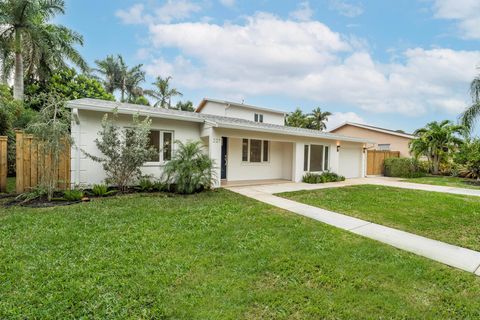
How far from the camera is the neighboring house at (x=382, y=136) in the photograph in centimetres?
2073

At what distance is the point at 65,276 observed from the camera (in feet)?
10.4

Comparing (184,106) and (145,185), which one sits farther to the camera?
(184,106)

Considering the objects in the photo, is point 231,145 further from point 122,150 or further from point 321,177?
point 122,150

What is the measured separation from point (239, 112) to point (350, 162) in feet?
30.5

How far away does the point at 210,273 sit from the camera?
11.2 feet

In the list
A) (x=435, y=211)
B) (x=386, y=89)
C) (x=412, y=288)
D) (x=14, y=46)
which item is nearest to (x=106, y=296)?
(x=412, y=288)

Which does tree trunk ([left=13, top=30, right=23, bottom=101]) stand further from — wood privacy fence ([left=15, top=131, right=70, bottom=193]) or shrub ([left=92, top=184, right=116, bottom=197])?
shrub ([left=92, top=184, right=116, bottom=197])

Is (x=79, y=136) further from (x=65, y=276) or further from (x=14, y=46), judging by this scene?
(x=14, y=46)

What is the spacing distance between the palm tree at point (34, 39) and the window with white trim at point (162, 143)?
10.3 metres

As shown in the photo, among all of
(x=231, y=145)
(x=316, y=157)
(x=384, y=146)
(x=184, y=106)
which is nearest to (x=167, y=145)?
(x=231, y=145)

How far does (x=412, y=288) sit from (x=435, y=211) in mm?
5162

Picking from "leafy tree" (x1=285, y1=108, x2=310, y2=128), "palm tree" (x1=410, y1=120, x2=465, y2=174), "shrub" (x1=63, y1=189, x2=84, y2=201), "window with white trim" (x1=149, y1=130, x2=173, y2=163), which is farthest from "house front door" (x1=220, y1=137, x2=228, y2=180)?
"leafy tree" (x1=285, y1=108, x2=310, y2=128)

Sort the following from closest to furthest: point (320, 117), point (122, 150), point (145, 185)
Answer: point (122, 150), point (145, 185), point (320, 117)

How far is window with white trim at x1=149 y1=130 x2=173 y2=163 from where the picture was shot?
990 cm
